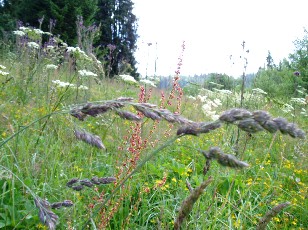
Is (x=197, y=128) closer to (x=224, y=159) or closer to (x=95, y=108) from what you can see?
(x=224, y=159)

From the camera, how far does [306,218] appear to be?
2758 mm

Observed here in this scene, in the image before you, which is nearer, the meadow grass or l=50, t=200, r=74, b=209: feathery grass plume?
l=50, t=200, r=74, b=209: feathery grass plume

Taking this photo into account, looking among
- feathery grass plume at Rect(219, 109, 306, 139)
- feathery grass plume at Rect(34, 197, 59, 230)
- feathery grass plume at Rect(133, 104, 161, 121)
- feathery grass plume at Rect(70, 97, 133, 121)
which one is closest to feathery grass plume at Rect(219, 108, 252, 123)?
feathery grass plume at Rect(219, 109, 306, 139)

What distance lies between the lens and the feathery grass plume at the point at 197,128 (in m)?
0.77

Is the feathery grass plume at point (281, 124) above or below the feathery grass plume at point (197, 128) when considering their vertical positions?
above

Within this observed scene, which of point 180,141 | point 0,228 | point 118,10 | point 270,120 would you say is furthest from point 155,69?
point 118,10

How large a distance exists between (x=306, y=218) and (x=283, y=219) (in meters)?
0.20

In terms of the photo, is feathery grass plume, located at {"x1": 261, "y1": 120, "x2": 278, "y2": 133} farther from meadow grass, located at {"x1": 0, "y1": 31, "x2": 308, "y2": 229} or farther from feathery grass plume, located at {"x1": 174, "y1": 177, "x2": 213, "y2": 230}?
meadow grass, located at {"x1": 0, "y1": 31, "x2": 308, "y2": 229}

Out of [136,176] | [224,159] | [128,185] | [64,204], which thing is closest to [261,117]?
[224,159]

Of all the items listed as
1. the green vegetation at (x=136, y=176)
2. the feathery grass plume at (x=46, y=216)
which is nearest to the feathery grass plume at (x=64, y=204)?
the green vegetation at (x=136, y=176)

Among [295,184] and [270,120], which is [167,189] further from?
[270,120]

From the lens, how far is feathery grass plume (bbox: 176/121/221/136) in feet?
2.51

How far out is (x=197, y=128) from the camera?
2.55ft

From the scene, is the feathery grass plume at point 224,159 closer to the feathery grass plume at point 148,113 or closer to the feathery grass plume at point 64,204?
the feathery grass plume at point 148,113
